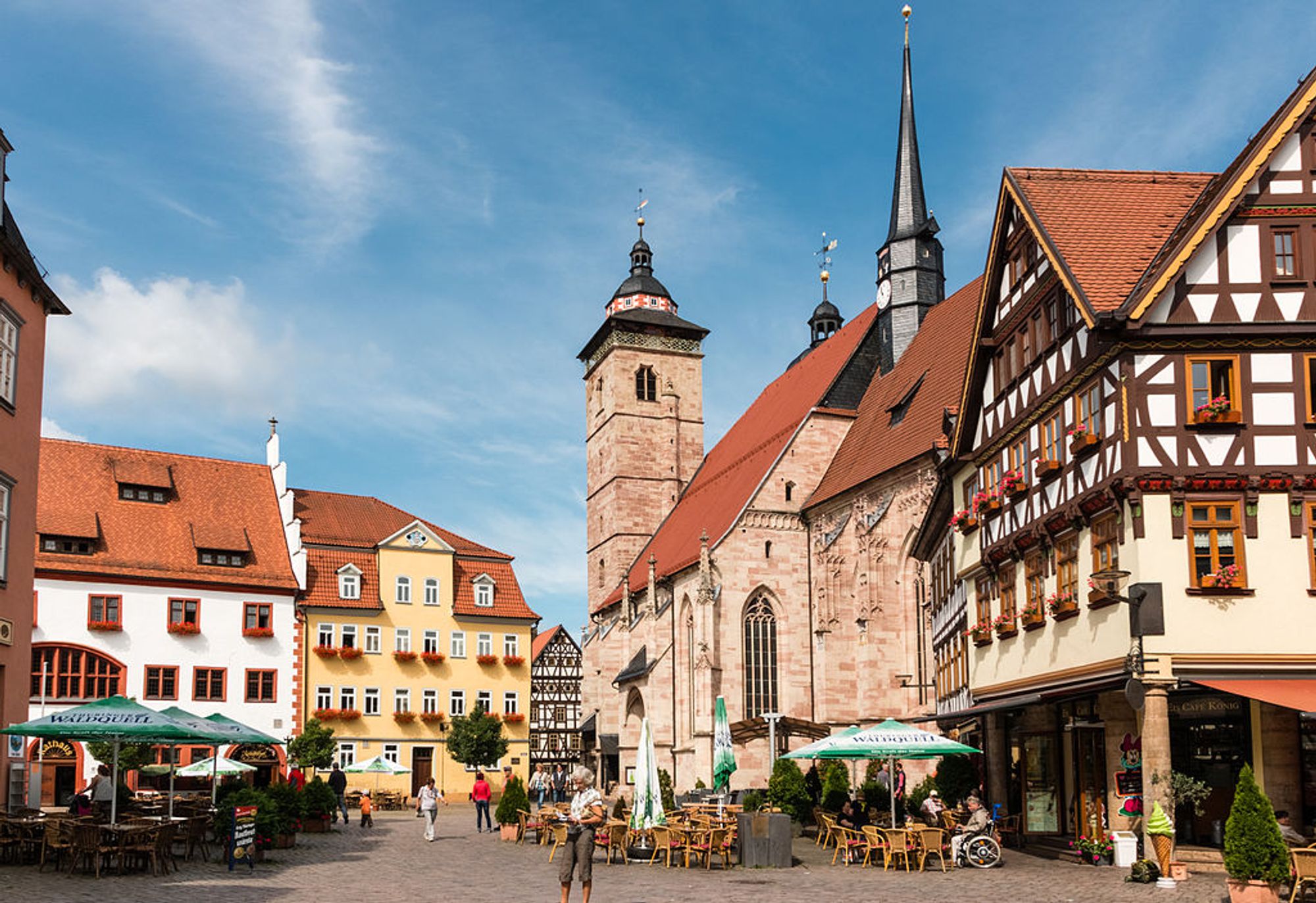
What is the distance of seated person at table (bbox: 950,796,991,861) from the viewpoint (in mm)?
20656

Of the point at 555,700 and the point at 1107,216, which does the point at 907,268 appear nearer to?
the point at 1107,216

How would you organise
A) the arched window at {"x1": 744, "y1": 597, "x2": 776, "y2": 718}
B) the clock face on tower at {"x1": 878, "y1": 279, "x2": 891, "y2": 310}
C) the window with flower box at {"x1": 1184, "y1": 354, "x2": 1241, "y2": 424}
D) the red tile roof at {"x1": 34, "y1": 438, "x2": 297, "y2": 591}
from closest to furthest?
the window with flower box at {"x1": 1184, "y1": 354, "x2": 1241, "y2": 424} → the arched window at {"x1": 744, "y1": 597, "x2": 776, "y2": 718} → the red tile roof at {"x1": 34, "y1": 438, "x2": 297, "y2": 591} → the clock face on tower at {"x1": 878, "y1": 279, "x2": 891, "y2": 310}

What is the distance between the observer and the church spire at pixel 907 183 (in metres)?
45.5

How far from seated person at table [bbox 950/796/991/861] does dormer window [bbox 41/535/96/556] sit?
31.5 meters

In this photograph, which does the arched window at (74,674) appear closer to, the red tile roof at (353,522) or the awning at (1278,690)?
the red tile roof at (353,522)

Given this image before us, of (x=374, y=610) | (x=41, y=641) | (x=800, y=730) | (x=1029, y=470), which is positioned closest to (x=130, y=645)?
(x=41, y=641)

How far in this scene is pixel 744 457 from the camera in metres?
51.0

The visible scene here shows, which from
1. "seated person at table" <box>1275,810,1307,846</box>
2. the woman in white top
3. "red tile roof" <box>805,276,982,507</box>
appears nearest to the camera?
"seated person at table" <box>1275,810,1307,846</box>

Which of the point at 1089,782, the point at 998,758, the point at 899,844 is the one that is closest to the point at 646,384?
the point at 998,758

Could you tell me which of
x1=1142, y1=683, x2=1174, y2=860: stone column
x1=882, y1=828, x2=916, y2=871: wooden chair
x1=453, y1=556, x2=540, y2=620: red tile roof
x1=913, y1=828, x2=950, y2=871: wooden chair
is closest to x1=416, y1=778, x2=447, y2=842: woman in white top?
x1=882, y1=828, x2=916, y2=871: wooden chair

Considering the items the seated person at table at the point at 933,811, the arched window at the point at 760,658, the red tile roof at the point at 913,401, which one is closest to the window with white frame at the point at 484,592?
the arched window at the point at 760,658

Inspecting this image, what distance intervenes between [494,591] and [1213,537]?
116 ft

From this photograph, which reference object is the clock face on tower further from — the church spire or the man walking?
the man walking

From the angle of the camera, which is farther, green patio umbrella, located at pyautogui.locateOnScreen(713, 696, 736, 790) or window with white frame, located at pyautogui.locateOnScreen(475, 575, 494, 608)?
window with white frame, located at pyautogui.locateOnScreen(475, 575, 494, 608)
